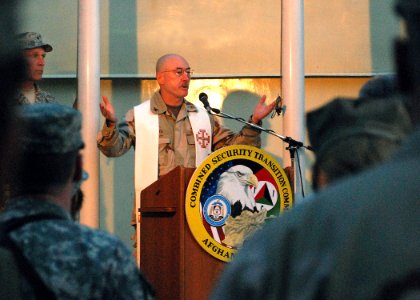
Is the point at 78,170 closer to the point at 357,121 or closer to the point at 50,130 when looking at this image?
the point at 50,130

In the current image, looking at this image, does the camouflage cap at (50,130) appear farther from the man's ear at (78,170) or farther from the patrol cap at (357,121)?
the patrol cap at (357,121)

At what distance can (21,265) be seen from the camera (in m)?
2.31

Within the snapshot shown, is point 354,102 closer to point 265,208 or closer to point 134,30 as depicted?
point 265,208

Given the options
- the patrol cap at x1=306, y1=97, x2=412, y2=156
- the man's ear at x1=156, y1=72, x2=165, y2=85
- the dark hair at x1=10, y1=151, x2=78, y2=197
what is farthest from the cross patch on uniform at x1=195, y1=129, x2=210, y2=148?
the patrol cap at x1=306, y1=97, x2=412, y2=156

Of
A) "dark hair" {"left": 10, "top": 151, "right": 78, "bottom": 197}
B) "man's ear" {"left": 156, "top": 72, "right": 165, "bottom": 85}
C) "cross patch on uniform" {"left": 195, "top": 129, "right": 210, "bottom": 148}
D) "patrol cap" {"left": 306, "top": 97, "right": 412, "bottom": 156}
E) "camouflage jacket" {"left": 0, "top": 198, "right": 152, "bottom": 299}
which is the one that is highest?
"man's ear" {"left": 156, "top": 72, "right": 165, "bottom": 85}

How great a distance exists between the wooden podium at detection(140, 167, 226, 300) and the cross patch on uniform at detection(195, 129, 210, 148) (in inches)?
40.8

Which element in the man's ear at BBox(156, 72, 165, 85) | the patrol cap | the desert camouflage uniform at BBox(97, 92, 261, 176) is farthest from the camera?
the man's ear at BBox(156, 72, 165, 85)

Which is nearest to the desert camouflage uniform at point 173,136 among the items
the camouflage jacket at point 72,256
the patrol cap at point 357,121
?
the camouflage jacket at point 72,256

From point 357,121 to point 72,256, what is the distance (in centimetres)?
114

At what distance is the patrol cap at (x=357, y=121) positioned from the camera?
4.61ft

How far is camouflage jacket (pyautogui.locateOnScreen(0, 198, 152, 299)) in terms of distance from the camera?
2393 millimetres

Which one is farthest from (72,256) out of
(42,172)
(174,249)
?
(174,249)

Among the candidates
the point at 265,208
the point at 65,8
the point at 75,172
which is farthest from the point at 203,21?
the point at 75,172

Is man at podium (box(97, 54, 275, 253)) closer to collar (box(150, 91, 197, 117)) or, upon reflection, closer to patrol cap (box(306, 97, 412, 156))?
collar (box(150, 91, 197, 117))
